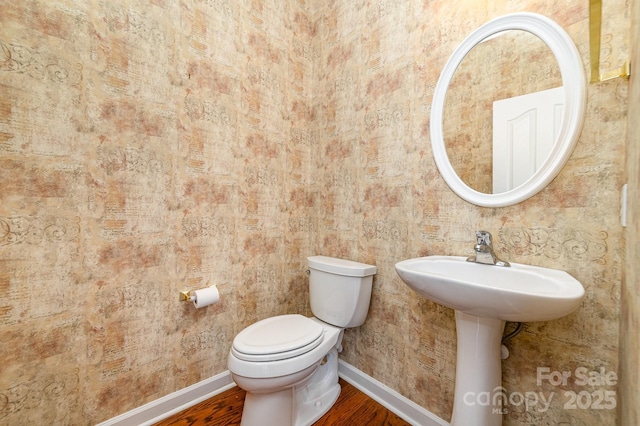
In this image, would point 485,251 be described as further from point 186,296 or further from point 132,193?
point 132,193

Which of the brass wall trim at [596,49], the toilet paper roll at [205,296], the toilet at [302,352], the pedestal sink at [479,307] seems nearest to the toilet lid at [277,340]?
the toilet at [302,352]

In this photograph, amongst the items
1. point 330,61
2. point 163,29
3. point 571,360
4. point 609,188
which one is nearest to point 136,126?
point 163,29

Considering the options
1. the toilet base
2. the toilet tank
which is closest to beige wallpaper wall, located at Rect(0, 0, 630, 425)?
the toilet tank

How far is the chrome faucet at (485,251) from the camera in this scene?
1.06 m

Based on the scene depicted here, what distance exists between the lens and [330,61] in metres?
1.85

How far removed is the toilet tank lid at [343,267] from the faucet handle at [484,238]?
1.90 ft

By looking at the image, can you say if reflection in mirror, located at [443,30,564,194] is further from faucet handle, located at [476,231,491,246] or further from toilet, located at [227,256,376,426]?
toilet, located at [227,256,376,426]

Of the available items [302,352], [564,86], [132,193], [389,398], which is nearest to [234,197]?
[132,193]

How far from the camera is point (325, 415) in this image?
139 cm

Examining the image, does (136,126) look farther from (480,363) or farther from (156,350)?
(480,363)

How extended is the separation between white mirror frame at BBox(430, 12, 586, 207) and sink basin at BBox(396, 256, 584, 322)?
28 cm

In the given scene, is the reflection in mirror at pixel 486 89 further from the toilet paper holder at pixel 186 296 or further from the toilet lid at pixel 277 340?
the toilet paper holder at pixel 186 296

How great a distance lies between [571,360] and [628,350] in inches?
10.5

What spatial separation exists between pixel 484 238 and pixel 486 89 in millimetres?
635
